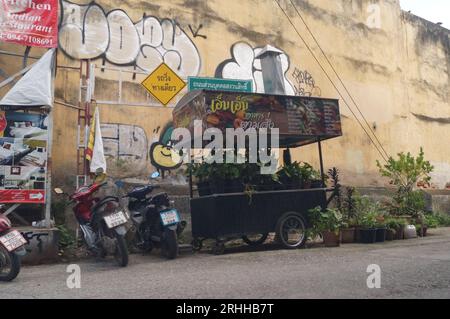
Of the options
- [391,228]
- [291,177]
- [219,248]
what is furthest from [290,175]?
[391,228]

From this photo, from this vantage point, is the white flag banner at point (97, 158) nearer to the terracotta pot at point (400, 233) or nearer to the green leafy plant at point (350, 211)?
the green leafy plant at point (350, 211)

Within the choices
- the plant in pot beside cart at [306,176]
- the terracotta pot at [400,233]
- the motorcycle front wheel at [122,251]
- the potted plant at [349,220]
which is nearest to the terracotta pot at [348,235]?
the potted plant at [349,220]

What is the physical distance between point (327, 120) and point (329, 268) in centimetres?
313

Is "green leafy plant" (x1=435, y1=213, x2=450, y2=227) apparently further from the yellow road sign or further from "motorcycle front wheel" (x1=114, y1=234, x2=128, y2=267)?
"motorcycle front wheel" (x1=114, y1=234, x2=128, y2=267)

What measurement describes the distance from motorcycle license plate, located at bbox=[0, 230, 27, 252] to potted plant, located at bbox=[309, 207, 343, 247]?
4.56 meters

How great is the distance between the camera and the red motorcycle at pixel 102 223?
631 centimetres

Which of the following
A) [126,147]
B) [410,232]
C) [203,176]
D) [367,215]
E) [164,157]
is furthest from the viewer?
[164,157]

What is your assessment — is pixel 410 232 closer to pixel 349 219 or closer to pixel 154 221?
pixel 349 219

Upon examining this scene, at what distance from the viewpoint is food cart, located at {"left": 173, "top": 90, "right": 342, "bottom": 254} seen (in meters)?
7.29

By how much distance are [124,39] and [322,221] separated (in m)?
5.64

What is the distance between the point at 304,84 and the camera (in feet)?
42.1

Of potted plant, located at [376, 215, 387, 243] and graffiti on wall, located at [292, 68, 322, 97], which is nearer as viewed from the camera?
potted plant, located at [376, 215, 387, 243]

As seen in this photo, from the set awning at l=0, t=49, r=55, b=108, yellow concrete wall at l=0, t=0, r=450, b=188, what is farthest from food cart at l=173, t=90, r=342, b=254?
yellow concrete wall at l=0, t=0, r=450, b=188

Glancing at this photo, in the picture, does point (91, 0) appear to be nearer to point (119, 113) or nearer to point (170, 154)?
point (119, 113)
